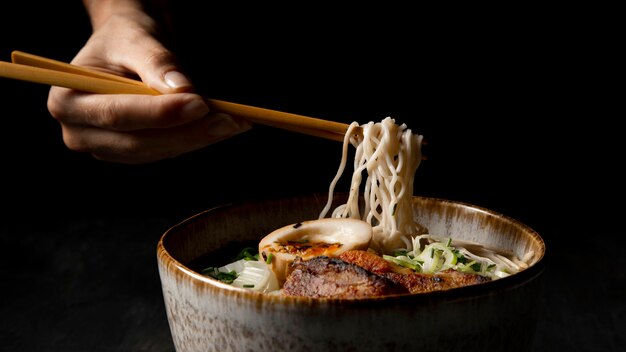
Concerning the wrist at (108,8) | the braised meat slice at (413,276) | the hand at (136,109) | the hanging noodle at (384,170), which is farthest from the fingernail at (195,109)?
the wrist at (108,8)

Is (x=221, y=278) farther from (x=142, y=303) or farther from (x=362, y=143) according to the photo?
(x=142, y=303)

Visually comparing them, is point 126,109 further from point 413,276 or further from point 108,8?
point 413,276

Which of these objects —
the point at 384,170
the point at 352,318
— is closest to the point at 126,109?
A: the point at 384,170

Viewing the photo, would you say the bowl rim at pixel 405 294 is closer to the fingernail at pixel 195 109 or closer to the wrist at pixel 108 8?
the fingernail at pixel 195 109

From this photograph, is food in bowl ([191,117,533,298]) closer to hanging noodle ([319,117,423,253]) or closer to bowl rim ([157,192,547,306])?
hanging noodle ([319,117,423,253])

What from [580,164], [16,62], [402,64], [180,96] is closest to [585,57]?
[580,164]
